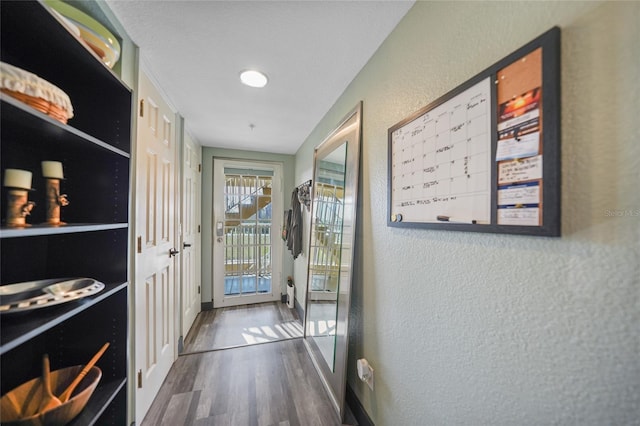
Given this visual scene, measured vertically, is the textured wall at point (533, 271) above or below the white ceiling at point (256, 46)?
below

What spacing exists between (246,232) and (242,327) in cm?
125

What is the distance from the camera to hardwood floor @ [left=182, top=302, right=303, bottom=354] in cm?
224

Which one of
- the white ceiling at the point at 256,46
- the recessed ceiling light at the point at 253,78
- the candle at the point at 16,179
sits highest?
the white ceiling at the point at 256,46

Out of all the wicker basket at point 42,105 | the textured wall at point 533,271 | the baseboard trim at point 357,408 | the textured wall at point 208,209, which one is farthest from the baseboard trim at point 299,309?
the wicker basket at point 42,105

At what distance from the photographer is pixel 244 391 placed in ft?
5.32

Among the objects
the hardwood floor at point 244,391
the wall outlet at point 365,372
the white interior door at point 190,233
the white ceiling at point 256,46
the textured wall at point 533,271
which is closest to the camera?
the textured wall at point 533,271

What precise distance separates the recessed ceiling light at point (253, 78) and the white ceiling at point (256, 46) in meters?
0.05

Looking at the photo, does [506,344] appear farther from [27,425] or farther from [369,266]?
[27,425]

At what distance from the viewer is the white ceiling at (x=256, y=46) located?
3.31 ft

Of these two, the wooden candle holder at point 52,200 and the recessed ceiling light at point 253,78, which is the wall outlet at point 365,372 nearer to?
the wooden candle holder at point 52,200

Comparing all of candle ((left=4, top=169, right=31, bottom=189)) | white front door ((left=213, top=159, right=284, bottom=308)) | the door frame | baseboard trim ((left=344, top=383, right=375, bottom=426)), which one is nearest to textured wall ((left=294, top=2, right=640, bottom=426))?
baseboard trim ((left=344, top=383, right=375, bottom=426))

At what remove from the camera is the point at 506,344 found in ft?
2.09

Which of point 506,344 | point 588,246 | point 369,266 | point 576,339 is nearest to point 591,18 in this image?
point 588,246

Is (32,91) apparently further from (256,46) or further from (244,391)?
(244,391)
